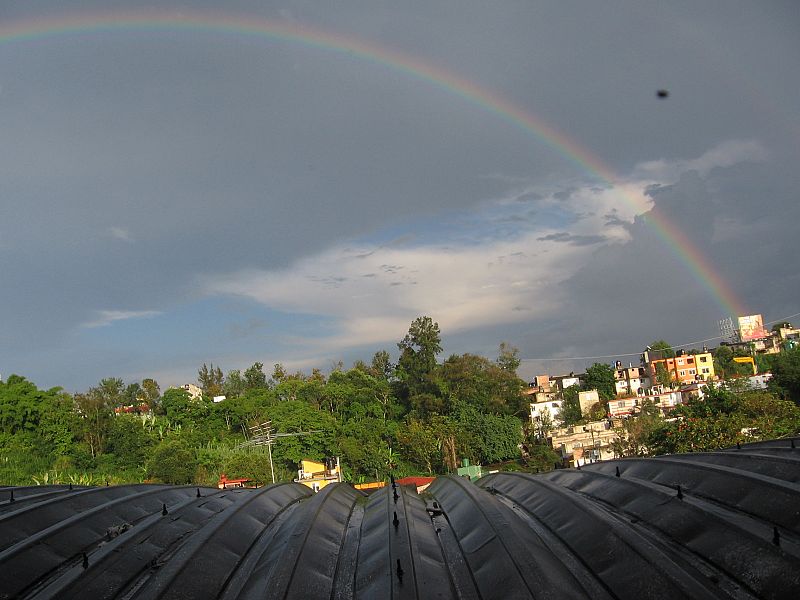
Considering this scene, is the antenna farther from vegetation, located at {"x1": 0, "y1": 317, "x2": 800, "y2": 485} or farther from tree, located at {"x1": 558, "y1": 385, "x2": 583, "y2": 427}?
tree, located at {"x1": 558, "y1": 385, "x2": 583, "y2": 427}

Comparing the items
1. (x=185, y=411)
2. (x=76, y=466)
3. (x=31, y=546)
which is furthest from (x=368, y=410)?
(x=31, y=546)

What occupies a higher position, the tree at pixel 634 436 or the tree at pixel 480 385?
the tree at pixel 480 385

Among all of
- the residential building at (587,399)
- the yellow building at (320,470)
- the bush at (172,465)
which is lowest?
the yellow building at (320,470)

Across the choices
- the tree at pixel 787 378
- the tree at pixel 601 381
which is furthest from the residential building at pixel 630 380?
the tree at pixel 787 378

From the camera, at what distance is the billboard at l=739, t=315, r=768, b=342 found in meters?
81.4

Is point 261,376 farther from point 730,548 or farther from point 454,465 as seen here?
point 730,548

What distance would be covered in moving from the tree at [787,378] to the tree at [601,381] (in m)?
17.0

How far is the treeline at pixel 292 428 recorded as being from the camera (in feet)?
107

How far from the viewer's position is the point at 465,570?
536cm

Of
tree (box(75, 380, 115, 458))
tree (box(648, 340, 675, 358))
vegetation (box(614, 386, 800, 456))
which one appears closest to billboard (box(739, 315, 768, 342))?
tree (box(648, 340, 675, 358))

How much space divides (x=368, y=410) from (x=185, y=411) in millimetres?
11487

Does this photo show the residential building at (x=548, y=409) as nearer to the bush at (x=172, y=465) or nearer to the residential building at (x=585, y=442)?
the residential building at (x=585, y=442)

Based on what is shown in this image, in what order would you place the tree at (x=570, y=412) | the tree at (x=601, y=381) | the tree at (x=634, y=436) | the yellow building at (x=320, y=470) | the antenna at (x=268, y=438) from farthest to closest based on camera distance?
the tree at (x=601, y=381) < the tree at (x=570, y=412) < the tree at (x=634, y=436) < the antenna at (x=268, y=438) < the yellow building at (x=320, y=470)

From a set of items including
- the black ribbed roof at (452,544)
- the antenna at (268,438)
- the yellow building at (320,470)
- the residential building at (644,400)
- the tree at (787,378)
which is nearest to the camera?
the black ribbed roof at (452,544)
